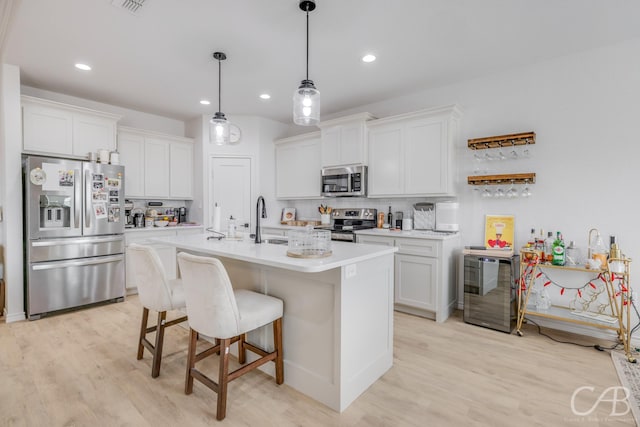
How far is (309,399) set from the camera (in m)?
2.00

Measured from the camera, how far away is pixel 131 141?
4.49 metres

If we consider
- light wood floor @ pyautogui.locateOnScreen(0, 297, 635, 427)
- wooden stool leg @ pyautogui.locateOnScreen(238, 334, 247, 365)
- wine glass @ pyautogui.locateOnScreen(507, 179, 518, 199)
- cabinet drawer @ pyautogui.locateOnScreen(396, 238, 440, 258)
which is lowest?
light wood floor @ pyautogui.locateOnScreen(0, 297, 635, 427)

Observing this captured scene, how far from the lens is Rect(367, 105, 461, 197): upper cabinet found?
3576mm

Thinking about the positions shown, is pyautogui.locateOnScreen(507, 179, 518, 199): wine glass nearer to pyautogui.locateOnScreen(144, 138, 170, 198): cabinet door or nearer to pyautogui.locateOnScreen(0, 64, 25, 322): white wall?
pyautogui.locateOnScreen(144, 138, 170, 198): cabinet door

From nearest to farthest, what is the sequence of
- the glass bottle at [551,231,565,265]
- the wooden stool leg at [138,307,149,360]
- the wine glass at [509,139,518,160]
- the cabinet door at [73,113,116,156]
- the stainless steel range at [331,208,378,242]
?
the wooden stool leg at [138,307,149,360] → the glass bottle at [551,231,565,265] → the wine glass at [509,139,518,160] → the cabinet door at [73,113,116,156] → the stainless steel range at [331,208,378,242]

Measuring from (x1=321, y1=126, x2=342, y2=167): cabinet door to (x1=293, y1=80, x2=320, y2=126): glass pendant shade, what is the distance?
7.35ft

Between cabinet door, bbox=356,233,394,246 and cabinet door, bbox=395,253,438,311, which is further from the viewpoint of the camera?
cabinet door, bbox=356,233,394,246

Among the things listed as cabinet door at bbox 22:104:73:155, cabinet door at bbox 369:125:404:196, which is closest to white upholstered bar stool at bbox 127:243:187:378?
cabinet door at bbox 22:104:73:155

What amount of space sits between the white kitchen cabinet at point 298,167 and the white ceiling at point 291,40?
109cm

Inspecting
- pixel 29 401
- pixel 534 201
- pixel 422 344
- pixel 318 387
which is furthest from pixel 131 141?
pixel 534 201

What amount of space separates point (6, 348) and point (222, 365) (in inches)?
91.7

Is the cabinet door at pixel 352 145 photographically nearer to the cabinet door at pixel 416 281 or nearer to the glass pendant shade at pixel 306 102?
the cabinet door at pixel 416 281

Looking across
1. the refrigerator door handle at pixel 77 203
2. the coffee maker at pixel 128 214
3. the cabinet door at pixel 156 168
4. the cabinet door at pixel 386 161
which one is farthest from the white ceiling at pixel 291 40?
the coffee maker at pixel 128 214

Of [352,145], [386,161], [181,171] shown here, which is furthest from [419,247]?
[181,171]
